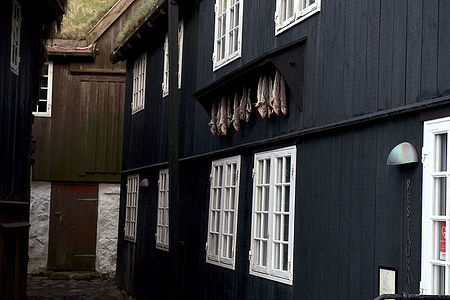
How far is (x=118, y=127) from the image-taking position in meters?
23.4

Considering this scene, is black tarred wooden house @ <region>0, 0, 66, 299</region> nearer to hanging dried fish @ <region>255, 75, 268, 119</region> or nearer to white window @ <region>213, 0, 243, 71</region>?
white window @ <region>213, 0, 243, 71</region>

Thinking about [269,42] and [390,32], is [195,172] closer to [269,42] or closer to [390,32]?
[269,42]

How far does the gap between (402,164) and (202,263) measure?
634 centimetres

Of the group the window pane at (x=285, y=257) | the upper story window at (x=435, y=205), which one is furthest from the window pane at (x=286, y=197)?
the upper story window at (x=435, y=205)

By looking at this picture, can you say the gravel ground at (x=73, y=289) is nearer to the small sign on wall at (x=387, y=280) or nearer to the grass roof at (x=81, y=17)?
the grass roof at (x=81, y=17)

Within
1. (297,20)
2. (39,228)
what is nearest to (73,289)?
(39,228)

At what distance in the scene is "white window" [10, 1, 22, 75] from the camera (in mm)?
12062

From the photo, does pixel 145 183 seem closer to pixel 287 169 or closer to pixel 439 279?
pixel 287 169

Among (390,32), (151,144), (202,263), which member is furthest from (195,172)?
(390,32)

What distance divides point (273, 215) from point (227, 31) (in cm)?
335

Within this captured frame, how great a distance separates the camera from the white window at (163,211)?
48.6 ft

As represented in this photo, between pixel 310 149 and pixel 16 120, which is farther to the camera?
pixel 16 120

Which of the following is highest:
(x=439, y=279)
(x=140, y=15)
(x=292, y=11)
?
(x=140, y=15)

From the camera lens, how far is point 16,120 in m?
12.7
